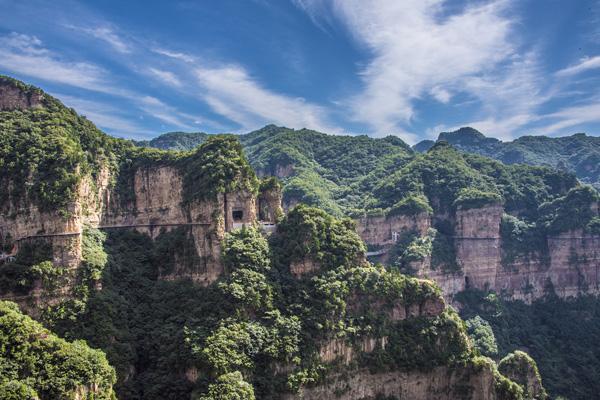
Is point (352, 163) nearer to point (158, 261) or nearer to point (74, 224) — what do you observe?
point (158, 261)

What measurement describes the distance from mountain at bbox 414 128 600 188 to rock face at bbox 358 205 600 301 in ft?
219

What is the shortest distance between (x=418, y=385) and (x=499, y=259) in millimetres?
44307

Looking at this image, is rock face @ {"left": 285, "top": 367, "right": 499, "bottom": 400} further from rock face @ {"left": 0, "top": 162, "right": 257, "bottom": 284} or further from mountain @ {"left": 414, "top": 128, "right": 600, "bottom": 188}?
mountain @ {"left": 414, "top": 128, "right": 600, "bottom": 188}

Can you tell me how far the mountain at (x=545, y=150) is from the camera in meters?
148

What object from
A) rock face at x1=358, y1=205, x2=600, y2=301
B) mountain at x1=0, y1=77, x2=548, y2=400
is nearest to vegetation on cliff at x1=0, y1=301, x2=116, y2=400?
mountain at x1=0, y1=77, x2=548, y2=400

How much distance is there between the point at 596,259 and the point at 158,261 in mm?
72234

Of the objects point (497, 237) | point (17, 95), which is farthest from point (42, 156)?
point (497, 237)

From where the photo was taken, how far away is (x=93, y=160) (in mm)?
50594

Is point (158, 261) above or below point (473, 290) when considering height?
above

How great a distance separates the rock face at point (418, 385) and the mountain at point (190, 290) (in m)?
0.14

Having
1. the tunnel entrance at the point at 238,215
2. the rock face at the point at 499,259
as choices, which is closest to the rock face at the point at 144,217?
the tunnel entrance at the point at 238,215

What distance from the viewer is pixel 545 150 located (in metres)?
169

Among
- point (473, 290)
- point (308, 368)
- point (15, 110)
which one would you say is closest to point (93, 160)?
point (15, 110)

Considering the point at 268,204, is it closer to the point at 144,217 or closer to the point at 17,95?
the point at 144,217
